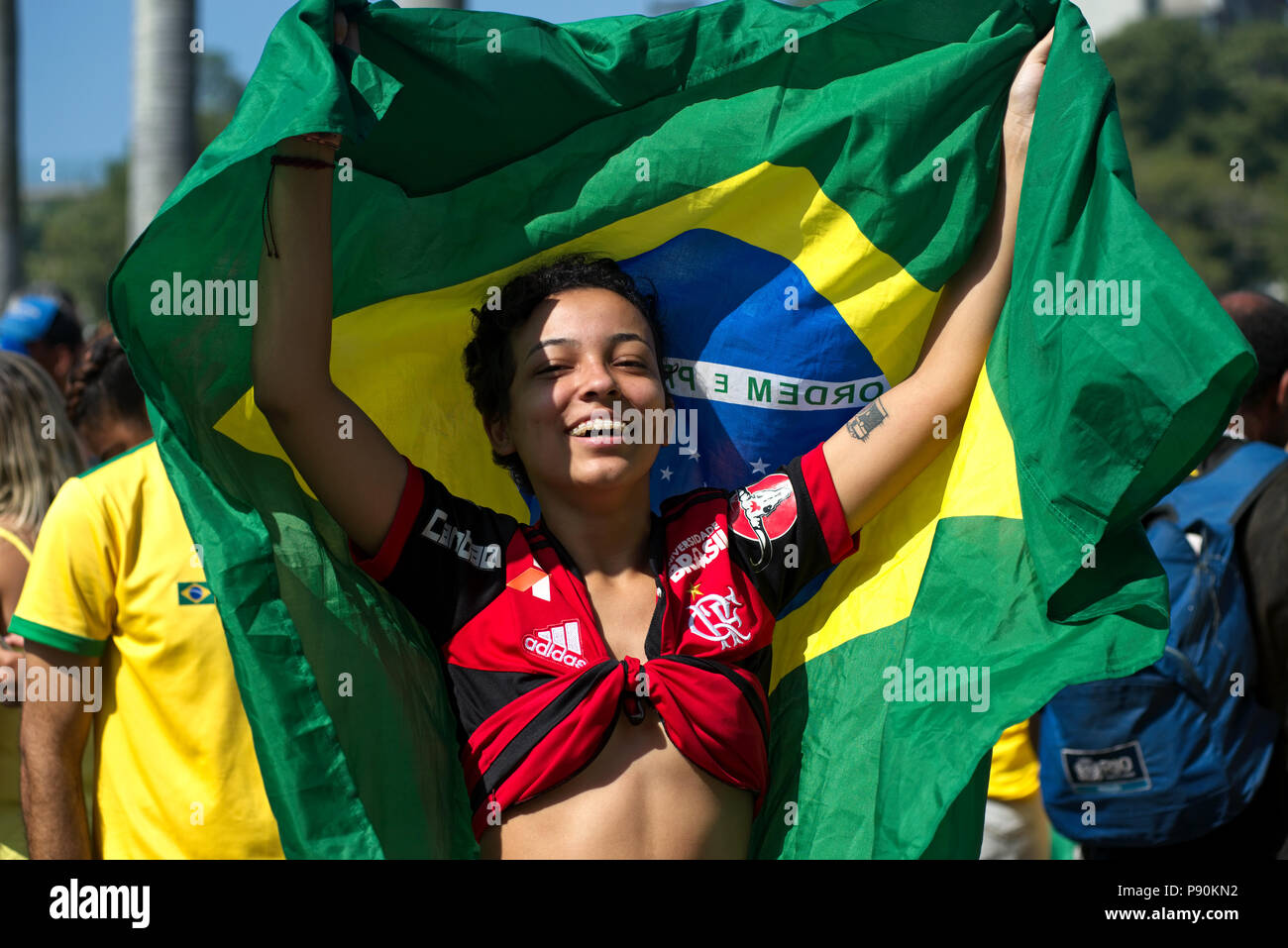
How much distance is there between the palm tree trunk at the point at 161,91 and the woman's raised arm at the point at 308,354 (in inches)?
196

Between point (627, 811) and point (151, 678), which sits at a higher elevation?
point (151, 678)

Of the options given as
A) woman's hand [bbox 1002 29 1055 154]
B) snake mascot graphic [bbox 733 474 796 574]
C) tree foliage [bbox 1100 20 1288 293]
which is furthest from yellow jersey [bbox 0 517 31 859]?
tree foliage [bbox 1100 20 1288 293]

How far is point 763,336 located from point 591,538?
2.16 feet

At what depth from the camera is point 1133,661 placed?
230 cm

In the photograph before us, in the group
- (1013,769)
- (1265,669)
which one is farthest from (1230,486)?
(1013,769)

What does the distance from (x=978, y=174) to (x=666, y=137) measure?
2.21ft

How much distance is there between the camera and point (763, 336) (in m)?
3.07

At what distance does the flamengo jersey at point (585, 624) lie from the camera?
2.47 metres

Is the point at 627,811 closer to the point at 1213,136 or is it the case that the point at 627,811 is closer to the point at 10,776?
the point at 10,776

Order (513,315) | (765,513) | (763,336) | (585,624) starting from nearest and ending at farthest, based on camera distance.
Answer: (585,624) → (765,513) → (513,315) → (763,336)

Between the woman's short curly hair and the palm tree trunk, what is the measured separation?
468 centimetres

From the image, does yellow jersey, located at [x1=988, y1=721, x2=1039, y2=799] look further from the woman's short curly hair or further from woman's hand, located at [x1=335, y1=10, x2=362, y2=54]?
woman's hand, located at [x1=335, y1=10, x2=362, y2=54]

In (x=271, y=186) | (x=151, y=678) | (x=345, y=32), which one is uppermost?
(x=345, y=32)

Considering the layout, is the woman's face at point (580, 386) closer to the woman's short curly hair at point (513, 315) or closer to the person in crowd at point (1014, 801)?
the woman's short curly hair at point (513, 315)
